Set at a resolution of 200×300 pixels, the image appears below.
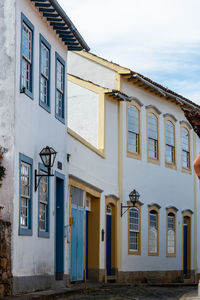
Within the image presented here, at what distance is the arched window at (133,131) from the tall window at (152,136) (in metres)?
0.99

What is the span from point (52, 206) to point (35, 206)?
1.58m

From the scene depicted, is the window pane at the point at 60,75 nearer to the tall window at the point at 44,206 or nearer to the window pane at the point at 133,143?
the tall window at the point at 44,206

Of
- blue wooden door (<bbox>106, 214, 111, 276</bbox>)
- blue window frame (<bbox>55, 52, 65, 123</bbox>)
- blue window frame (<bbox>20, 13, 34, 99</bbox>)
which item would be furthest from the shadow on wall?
blue wooden door (<bbox>106, 214, 111, 276</bbox>)

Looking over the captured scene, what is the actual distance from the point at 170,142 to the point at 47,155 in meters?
13.0

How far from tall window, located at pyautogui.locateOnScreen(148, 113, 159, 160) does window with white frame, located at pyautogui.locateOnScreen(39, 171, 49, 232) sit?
33.1ft

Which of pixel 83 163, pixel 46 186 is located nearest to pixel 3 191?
pixel 46 186

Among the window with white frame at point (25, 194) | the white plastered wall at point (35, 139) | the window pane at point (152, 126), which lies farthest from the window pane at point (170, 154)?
the window with white frame at point (25, 194)

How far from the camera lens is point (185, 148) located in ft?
92.5

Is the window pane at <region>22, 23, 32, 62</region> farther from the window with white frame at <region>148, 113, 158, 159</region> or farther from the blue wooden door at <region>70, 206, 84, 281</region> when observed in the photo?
the window with white frame at <region>148, 113, 158, 159</region>

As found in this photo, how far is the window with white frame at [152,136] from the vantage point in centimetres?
2518

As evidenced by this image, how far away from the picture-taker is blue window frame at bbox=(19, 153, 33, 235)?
43.6ft

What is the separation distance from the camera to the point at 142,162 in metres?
24.5

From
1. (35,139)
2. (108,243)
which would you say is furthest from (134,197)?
(35,139)

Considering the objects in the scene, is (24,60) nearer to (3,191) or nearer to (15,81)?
(15,81)
